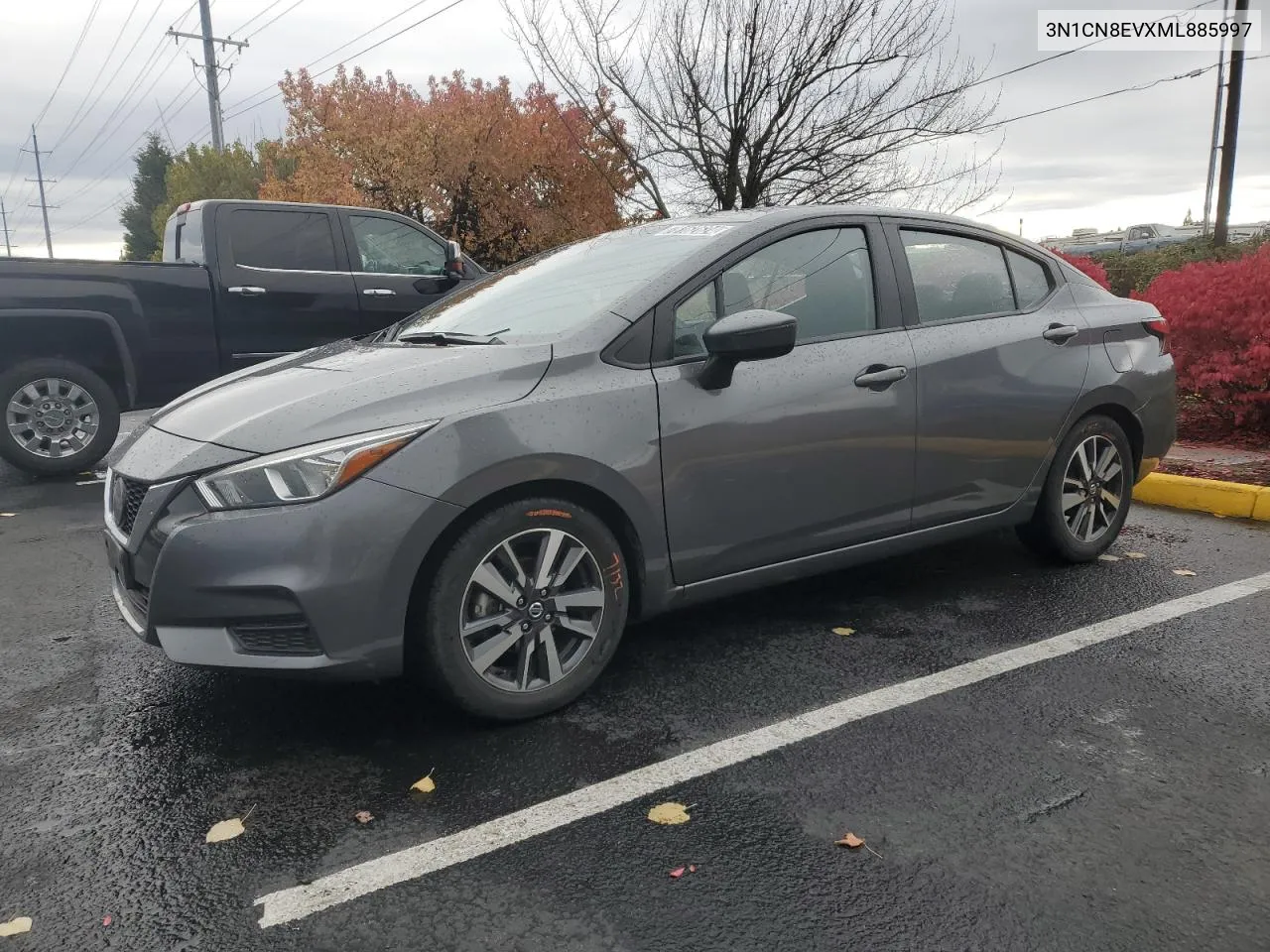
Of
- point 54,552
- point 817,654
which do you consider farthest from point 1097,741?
point 54,552

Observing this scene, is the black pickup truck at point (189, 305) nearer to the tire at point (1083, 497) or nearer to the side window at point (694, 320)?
the side window at point (694, 320)

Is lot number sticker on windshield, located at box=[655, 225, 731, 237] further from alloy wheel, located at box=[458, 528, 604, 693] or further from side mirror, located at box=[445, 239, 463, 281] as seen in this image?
side mirror, located at box=[445, 239, 463, 281]

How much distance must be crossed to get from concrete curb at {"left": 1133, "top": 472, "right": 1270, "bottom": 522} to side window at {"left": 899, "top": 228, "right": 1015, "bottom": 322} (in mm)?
2471

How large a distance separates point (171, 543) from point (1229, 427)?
804 centimetres

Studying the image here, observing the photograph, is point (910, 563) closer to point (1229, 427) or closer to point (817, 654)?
point (817, 654)

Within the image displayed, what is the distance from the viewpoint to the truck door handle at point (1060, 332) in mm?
4426

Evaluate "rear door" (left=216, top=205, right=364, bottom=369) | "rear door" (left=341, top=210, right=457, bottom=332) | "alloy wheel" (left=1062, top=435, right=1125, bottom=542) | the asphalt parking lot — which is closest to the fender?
"rear door" (left=216, top=205, right=364, bottom=369)

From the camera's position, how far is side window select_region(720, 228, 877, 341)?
3676mm

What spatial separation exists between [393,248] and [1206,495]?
6559 mm

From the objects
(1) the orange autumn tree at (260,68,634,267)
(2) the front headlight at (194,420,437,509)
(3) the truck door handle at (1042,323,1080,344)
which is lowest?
(2) the front headlight at (194,420,437,509)

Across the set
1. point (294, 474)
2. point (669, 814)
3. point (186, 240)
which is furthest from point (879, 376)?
point (186, 240)

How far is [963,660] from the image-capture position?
12.2 feet

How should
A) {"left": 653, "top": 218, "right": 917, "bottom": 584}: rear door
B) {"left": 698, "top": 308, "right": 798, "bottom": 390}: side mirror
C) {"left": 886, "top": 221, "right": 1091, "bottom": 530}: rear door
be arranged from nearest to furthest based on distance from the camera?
{"left": 698, "top": 308, "right": 798, "bottom": 390}: side mirror
{"left": 653, "top": 218, "right": 917, "bottom": 584}: rear door
{"left": 886, "top": 221, "right": 1091, "bottom": 530}: rear door

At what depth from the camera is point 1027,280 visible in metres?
4.57
